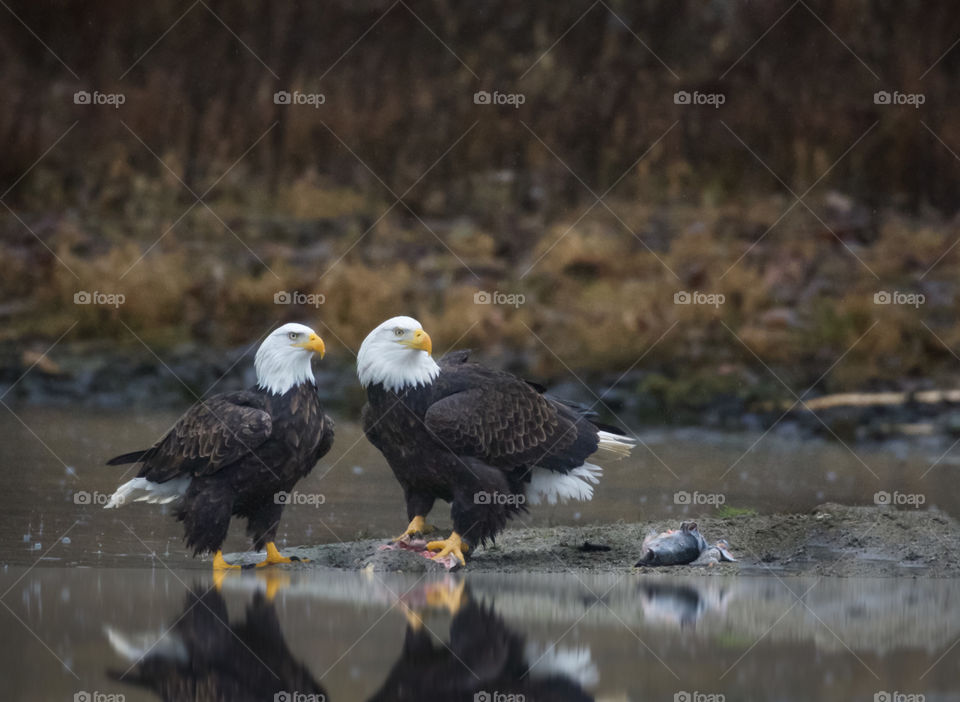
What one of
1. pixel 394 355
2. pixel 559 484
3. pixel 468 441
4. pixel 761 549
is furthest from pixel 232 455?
pixel 761 549

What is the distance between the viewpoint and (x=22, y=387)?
45.0 feet

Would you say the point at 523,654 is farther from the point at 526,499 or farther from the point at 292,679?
the point at 526,499

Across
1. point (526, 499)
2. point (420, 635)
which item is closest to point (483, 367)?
point (526, 499)

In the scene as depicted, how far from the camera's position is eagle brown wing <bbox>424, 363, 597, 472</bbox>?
732cm

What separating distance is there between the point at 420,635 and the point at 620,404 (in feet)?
25.3
